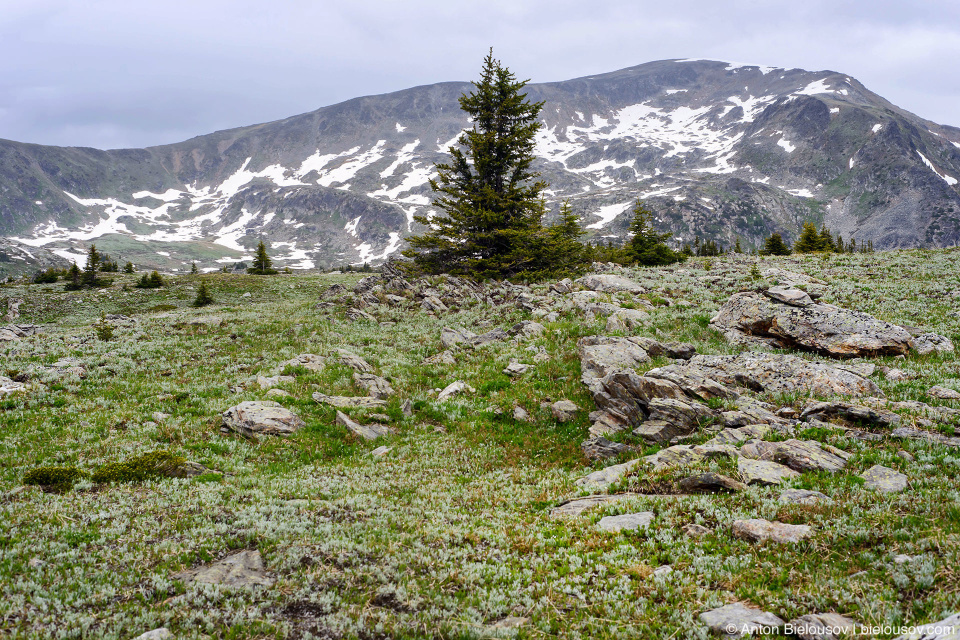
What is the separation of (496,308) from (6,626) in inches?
972

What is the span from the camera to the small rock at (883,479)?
770cm

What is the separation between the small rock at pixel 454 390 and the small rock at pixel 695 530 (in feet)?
33.9

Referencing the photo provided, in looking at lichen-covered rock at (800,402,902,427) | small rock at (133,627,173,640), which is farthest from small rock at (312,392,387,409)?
lichen-covered rock at (800,402,902,427)

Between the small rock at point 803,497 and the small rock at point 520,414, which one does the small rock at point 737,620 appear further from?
the small rock at point 520,414

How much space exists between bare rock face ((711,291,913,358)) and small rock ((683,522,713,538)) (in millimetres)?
13443

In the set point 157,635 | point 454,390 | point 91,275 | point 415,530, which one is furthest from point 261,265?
point 157,635

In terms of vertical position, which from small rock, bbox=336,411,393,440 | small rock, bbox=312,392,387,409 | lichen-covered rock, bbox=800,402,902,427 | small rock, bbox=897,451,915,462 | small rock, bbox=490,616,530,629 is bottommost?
small rock, bbox=336,411,393,440

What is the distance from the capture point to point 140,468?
10227mm

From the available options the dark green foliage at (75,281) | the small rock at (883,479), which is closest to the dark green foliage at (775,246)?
the small rock at (883,479)

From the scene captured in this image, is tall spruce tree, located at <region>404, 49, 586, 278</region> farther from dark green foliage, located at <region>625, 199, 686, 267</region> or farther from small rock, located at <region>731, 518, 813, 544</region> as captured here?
small rock, located at <region>731, 518, 813, 544</region>

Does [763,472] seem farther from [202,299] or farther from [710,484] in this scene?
[202,299]

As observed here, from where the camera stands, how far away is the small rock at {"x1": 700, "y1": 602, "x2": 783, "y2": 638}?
16.7 feet

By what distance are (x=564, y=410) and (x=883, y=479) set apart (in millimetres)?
8140

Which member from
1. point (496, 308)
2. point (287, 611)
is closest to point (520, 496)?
point (287, 611)
